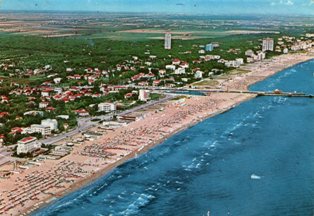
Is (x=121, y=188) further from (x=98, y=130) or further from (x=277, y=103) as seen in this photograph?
(x=277, y=103)

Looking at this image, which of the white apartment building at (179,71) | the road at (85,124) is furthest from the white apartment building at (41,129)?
the white apartment building at (179,71)

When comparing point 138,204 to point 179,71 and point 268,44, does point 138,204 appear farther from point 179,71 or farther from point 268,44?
point 268,44

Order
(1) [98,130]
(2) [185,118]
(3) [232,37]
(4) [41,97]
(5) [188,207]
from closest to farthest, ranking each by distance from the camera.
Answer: (5) [188,207] < (1) [98,130] < (2) [185,118] < (4) [41,97] < (3) [232,37]

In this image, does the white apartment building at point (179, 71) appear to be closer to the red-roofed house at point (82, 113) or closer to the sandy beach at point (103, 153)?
the sandy beach at point (103, 153)

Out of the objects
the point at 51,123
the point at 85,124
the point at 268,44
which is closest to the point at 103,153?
the point at 51,123

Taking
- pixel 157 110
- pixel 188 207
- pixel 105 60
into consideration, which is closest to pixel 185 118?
pixel 157 110

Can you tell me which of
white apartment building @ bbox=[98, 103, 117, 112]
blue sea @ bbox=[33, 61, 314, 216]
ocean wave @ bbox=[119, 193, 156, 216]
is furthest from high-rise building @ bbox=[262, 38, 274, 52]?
ocean wave @ bbox=[119, 193, 156, 216]

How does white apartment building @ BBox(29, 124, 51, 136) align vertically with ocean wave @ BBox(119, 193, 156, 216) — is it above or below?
above

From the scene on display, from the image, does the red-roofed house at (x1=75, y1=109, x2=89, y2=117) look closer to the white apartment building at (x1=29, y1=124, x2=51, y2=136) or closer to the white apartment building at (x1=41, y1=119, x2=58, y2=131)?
the white apartment building at (x1=41, y1=119, x2=58, y2=131)
